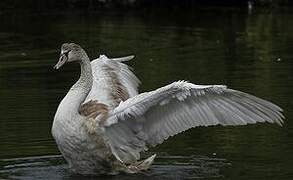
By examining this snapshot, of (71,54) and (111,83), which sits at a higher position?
(71,54)

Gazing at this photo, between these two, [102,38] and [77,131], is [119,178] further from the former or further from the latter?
[102,38]

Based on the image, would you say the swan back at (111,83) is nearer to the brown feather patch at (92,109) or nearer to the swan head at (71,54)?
the brown feather patch at (92,109)

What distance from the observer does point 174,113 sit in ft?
34.9

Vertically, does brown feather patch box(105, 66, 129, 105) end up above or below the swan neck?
below

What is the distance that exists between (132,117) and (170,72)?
28.8 ft

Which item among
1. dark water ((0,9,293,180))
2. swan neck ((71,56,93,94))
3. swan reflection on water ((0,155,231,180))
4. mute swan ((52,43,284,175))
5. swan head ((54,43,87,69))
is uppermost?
swan head ((54,43,87,69))

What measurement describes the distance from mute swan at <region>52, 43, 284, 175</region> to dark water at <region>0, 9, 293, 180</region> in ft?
1.08

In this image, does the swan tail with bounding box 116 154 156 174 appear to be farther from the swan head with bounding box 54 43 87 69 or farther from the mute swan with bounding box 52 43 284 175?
the swan head with bounding box 54 43 87 69

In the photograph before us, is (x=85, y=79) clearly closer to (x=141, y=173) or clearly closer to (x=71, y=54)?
(x=71, y=54)

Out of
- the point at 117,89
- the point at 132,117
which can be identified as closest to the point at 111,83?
the point at 117,89

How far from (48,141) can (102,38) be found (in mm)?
15949

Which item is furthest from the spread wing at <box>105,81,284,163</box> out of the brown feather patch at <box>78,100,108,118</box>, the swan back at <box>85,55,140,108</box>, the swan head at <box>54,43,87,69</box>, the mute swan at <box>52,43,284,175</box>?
the swan head at <box>54,43,87,69</box>

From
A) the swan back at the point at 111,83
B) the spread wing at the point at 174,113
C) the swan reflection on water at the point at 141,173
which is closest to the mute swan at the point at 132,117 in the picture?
the spread wing at the point at 174,113

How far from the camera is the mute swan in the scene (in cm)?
1014
